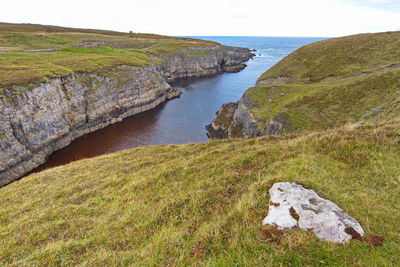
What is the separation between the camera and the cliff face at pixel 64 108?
3191 cm

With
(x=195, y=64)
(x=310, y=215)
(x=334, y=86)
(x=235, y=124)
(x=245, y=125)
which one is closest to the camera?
(x=310, y=215)

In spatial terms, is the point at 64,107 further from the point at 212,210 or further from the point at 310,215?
the point at 310,215

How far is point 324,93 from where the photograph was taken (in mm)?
36281

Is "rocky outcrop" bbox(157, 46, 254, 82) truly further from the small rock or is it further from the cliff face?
the small rock

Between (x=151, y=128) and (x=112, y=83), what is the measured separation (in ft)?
55.0

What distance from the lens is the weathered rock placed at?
5.92m

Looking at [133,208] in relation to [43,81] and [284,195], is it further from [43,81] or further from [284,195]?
[43,81]

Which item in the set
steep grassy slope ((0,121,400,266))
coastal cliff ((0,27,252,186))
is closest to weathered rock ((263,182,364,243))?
steep grassy slope ((0,121,400,266))

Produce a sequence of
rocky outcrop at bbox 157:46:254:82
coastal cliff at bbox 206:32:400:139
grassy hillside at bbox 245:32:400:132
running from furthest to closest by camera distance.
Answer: rocky outcrop at bbox 157:46:254:82, coastal cliff at bbox 206:32:400:139, grassy hillside at bbox 245:32:400:132

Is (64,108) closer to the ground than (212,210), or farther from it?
closer to the ground

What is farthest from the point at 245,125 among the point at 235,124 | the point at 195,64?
the point at 195,64

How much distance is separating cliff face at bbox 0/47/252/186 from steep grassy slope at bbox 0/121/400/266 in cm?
2278

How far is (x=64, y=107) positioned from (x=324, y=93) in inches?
2011

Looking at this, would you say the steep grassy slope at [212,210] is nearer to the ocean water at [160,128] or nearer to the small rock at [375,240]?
the small rock at [375,240]
